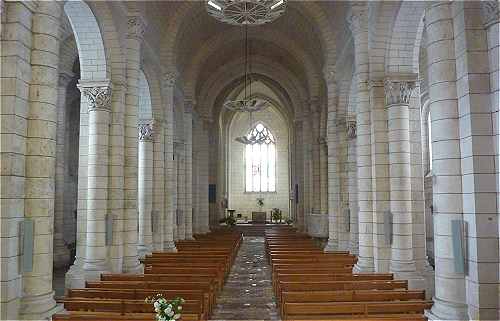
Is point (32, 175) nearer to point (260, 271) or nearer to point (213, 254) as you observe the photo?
point (213, 254)

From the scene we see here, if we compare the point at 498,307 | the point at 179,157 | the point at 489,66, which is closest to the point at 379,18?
the point at 489,66

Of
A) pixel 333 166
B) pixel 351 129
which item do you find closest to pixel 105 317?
pixel 351 129

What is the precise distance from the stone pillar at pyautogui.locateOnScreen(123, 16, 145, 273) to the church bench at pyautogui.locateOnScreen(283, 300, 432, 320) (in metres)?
6.14

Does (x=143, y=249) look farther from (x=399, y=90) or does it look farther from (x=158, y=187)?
(x=399, y=90)

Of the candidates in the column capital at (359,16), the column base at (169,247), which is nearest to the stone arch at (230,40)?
the column base at (169,247)

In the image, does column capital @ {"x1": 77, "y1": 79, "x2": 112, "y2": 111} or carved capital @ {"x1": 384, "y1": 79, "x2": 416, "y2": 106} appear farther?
column capital @ {"x1": 77, "y1": 79, "x2": 112, "y2": 111}

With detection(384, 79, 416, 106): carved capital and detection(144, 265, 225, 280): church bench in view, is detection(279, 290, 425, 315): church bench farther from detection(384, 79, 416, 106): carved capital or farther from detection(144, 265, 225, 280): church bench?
detection(384, 79, 416, 106): carved capital

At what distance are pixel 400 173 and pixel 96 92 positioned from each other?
28.1ft

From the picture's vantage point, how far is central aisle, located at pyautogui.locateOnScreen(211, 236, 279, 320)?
1029cm

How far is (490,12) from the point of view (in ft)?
22.2

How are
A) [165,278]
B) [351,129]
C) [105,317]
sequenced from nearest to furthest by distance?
1. [105,317]
2. [165,278]
3. [351,129]

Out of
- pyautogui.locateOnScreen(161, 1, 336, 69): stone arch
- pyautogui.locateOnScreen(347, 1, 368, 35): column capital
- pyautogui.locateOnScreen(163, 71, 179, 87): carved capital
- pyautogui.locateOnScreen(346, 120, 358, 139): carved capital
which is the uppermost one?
pyautogui.locateOnScreen(161, 1, 336, 69): stone arch

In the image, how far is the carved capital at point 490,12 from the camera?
21.7 feet

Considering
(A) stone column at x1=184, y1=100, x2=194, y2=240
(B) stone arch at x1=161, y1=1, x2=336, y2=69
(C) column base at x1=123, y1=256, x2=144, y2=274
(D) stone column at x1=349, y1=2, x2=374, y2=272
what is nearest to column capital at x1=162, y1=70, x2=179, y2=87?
(B) stone arch at x1=161, y1=1, x2=336, y2=69
